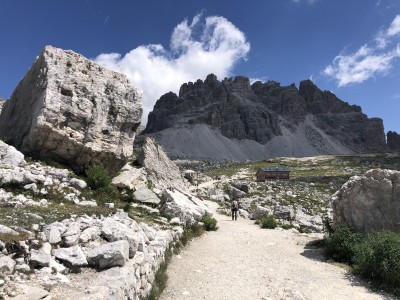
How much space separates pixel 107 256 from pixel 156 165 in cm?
2364

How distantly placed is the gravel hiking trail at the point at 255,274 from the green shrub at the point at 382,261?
1.82 feet

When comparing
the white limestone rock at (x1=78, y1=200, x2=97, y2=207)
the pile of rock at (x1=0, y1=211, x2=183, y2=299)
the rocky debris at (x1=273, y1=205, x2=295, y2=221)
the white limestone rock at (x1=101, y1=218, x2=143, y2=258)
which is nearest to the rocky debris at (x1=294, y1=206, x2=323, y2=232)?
the rocky debris at (x1=273, y1=205, x2=295, y2=221)

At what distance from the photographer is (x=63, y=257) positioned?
833 cm

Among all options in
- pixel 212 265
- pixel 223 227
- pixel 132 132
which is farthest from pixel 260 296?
pixel 132 132

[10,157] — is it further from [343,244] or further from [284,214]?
[284,214]

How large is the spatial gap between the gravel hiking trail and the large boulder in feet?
8.85

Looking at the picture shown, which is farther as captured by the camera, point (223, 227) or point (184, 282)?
point (223, 227)

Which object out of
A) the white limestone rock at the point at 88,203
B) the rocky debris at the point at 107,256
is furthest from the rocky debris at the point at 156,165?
the rocky debris at the point at 107,256

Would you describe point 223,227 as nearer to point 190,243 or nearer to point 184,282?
point 190,243

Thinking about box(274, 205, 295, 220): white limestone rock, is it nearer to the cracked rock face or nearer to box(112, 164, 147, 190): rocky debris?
box(112, 164, 147, 190): rocky debris

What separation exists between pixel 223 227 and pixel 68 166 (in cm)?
1186

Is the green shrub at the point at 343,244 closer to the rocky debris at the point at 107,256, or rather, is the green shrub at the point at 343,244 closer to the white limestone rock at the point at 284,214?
the rocky debris at the point at 107,256

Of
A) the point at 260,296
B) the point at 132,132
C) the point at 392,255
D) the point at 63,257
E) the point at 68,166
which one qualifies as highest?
the point at 132,132

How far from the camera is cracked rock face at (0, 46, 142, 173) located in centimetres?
2042
